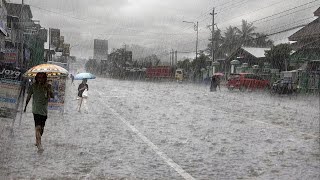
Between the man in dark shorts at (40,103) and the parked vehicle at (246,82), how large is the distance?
2930cm

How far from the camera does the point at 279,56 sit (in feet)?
146

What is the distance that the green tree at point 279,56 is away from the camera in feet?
143

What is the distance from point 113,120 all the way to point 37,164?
7.00m

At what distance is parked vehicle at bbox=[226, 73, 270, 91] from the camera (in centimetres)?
3622

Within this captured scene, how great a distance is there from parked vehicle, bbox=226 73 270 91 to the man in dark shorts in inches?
1154

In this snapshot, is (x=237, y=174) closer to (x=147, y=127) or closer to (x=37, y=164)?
(x=37, y=164)

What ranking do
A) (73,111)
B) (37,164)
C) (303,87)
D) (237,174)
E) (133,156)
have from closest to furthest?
1. (237,174)
2. (37,164)
3. (133,156)
4. (73,111)
5. (303,87)

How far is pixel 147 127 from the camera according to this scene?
1210 centimetres

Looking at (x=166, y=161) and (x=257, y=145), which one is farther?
(x=257, y=145)

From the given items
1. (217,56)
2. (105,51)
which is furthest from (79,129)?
(105,51)

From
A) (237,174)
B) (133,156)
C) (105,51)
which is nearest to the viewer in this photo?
(237,174)

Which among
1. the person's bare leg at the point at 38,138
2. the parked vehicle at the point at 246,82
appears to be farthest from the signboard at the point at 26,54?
the person's bare leg at the point at 38,138

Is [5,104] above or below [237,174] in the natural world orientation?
above

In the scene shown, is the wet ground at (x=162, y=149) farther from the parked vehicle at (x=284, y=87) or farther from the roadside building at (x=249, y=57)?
the roadside building at (x=249, y=57)
